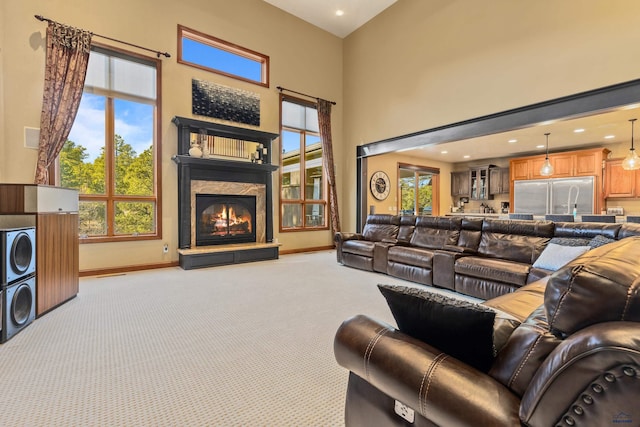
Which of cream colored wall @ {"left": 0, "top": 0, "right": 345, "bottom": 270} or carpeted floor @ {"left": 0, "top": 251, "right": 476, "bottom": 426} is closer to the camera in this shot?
carpeted floor @ {"left": 0, "top": 251, "right": 476, "bottom": 426}

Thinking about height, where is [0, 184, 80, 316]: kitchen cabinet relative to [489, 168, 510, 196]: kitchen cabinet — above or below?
below

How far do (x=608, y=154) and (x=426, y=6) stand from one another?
5.69m

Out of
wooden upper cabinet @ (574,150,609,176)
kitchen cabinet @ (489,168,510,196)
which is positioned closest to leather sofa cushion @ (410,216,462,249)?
wooden upper cabinet @ (574,150,609,176)

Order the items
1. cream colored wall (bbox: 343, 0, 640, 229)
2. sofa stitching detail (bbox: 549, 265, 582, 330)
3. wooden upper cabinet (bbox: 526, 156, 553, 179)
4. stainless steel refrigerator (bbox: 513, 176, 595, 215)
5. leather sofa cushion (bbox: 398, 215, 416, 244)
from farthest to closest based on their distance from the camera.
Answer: wooden upper cabinet (bbox: 526, 156, 553, 179) < stainless steel refrigerator (bbox: 513, 176, 595, 215) < leather sofa cushion (bbox: 398, 215, 416, 244) < cream colored wall (bbox: 343, 0, 640, 229) < sofa stitching detail (bbox: 549, 265, 582, 330)

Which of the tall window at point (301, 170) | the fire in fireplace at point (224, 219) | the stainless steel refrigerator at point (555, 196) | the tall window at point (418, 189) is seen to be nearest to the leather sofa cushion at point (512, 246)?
the tall window at point (301, 170)

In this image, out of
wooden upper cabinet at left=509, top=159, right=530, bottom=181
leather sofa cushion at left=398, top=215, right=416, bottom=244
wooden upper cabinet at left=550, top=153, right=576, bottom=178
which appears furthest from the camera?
wooden upper cabinet at left=509, top=159, right=530, bottom=181

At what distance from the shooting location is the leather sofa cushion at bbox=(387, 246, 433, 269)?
4125 millimetres

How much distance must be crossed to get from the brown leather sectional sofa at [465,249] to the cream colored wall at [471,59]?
1925mm

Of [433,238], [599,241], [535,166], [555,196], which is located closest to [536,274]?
[599,241]

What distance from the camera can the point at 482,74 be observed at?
4.95 metres

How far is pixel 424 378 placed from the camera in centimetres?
94

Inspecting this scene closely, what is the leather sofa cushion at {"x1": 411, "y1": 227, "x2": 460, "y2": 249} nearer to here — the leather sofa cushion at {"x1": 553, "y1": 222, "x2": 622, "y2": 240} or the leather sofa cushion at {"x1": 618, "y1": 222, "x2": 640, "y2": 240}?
the leather sofa cushion at {"x1": 553, "y1": 222, "x2": 622, "y2": 240}

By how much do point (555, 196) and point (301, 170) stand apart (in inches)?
257

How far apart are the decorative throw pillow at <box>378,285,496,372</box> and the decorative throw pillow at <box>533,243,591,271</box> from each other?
278 centimetres
